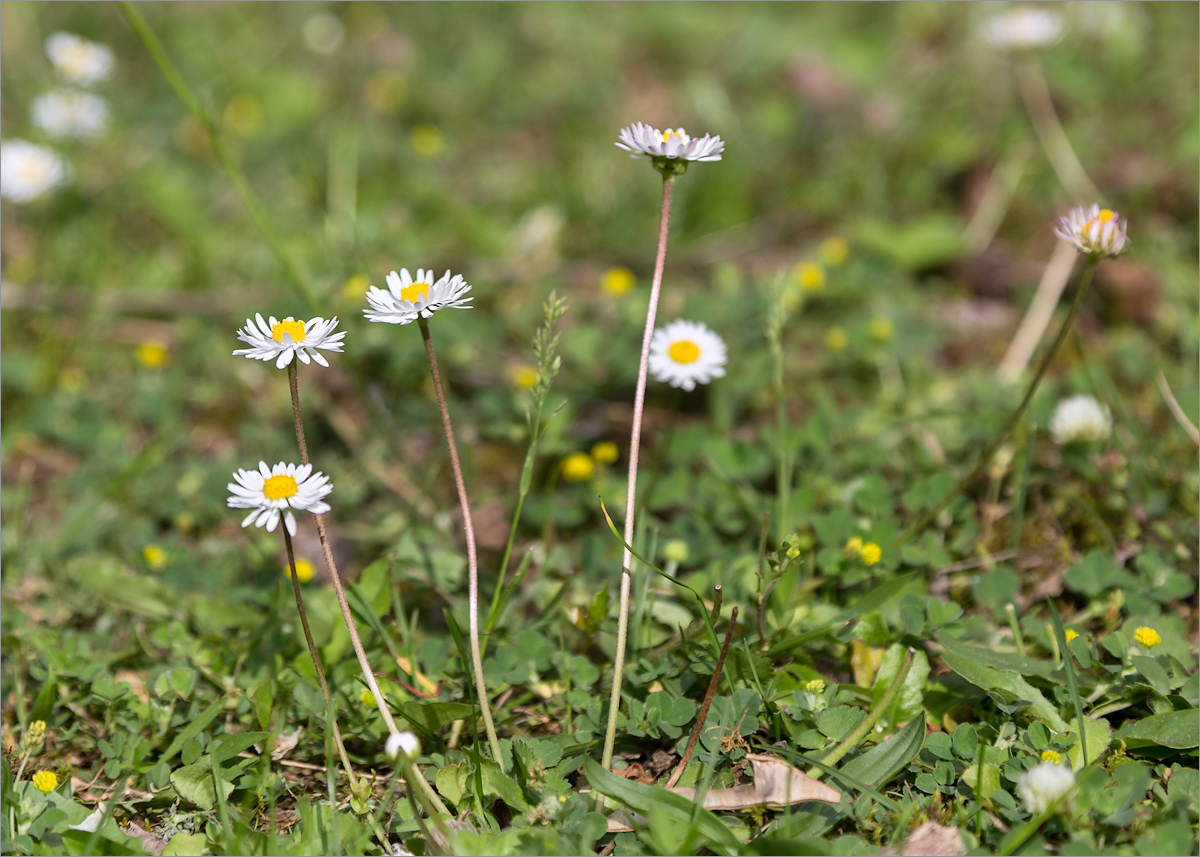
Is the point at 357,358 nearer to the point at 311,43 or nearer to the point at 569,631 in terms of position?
the point at 569,631

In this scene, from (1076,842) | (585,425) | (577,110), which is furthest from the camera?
(577,110)

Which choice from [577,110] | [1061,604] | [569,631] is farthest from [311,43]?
[1061,604]

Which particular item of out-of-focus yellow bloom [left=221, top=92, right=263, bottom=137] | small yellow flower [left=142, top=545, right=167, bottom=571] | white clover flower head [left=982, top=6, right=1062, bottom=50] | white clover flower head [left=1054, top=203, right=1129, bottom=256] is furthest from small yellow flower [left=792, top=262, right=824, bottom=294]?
out-of-focus yellow bloom [left=221, top=92, right=263, bottom=137]

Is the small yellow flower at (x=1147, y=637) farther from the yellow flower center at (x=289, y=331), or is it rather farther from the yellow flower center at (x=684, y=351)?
the yellow flower center at (x=289, y=331)

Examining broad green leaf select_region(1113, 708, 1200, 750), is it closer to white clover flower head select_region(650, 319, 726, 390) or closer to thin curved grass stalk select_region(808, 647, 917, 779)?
thin curved grass stalk select_region(808, 647, 917, 779)

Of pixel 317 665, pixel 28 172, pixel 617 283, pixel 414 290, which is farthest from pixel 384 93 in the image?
pixel 317 665

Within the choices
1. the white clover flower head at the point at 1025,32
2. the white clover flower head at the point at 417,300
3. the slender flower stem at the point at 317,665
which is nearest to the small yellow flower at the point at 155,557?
the slender flower stem at the point at 317,665
